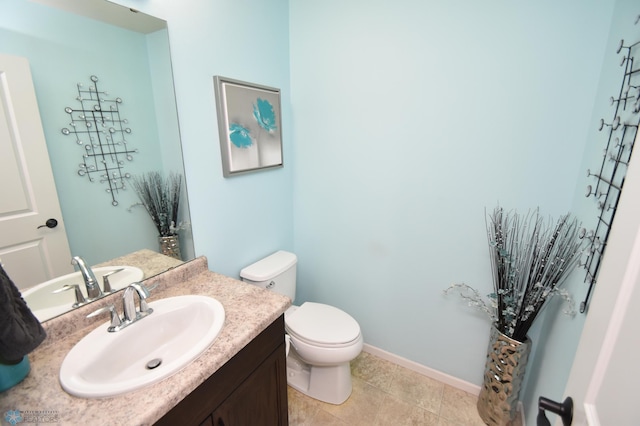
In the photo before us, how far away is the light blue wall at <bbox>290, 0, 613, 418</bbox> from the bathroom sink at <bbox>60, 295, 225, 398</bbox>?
3.55ft

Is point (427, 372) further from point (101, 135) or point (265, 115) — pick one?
point (101, 135)

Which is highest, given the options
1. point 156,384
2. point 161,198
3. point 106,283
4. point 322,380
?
point 161,198

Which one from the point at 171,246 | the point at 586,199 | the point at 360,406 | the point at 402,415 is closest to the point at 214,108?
the point at 171,246

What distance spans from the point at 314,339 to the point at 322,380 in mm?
342

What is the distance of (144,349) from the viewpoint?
104 centimetres

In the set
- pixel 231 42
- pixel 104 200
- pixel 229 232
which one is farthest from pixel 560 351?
pixel 231 42

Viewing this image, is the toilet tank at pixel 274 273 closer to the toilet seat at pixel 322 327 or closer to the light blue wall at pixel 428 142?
the toilet seat at pixel 322 327

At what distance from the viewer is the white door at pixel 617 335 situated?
1.51ft

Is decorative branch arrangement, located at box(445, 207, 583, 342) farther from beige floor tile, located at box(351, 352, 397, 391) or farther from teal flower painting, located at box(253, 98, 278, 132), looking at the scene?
teal flower painting, located at box(253, 98, 278, 132)

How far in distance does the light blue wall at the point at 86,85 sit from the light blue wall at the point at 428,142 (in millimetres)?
956

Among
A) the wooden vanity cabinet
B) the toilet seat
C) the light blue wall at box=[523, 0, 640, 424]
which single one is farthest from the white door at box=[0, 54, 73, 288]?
the light blue wall at box=[523, 0, 640, 424]

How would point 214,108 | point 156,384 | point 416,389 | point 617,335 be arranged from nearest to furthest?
point 617,335 < point 156,384 < point 214,108 < point 416,389

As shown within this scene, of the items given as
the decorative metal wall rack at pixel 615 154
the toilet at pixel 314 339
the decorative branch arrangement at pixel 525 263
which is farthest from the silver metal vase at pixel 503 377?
the toilet at pixel 314 339

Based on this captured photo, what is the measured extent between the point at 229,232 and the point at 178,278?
1.22 ft
